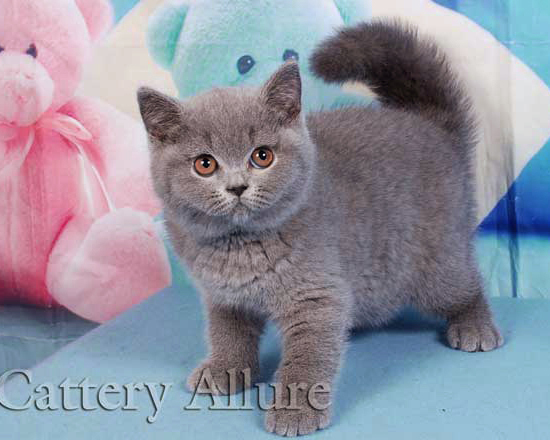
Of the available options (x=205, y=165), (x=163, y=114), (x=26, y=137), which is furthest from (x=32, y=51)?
(x=205, y=165)

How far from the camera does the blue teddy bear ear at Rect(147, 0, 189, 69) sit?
2.01 meters

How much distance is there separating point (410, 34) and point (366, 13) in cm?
22

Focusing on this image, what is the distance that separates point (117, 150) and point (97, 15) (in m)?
0.38

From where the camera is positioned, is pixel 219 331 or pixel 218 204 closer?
pixel 218 204

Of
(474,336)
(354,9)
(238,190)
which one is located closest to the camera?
(238,190)

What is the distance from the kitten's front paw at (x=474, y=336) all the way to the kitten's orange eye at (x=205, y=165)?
0.75 meters

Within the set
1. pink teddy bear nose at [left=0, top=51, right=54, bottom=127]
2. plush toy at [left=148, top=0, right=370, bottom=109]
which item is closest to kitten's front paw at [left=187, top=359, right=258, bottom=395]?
plush toy at [left=148, top=0, right=370, bottom=109]

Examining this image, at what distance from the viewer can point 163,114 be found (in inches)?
53.5

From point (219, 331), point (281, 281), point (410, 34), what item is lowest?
point (219, 331)

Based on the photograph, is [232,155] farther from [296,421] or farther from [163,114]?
[296,421]

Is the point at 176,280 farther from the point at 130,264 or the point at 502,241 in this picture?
the point at 502,241

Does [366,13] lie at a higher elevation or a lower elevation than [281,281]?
higher

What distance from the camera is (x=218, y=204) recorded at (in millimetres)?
1297

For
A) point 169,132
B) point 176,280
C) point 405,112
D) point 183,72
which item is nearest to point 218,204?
point 169,132
